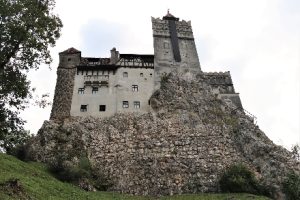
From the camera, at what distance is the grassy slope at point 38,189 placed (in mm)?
31806

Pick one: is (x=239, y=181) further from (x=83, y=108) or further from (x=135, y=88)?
(x=83, y=108)

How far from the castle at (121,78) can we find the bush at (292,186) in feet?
62.2

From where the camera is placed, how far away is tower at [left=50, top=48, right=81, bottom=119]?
6338cm

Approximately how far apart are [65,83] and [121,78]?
863cm

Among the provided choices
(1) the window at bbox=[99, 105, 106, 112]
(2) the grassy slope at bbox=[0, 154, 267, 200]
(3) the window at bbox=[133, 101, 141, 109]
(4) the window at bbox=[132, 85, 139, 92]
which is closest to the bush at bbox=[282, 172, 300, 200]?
(2) the grassy slope at bbox=[0, 154, 267, 200]

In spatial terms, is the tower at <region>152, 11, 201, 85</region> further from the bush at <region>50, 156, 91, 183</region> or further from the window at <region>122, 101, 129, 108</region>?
the bush at <region>50, 156, 91, 183</region>

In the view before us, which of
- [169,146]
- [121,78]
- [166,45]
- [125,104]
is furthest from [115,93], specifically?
[166,45]

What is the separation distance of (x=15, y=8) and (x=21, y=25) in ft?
4.45

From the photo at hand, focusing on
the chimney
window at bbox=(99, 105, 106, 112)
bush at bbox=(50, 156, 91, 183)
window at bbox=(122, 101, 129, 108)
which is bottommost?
bush at bbox=(50, 156, 91, 183)

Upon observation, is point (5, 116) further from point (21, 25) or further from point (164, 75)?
point (164, 75)

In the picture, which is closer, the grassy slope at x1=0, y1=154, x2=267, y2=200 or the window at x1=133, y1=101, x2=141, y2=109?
the grassy slope at x1=0, y1=154, x2=267, y2=200

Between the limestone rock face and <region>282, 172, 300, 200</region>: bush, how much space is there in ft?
3.90

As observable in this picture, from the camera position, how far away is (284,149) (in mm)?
60656

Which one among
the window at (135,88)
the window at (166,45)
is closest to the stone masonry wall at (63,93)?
the window at (135,88)
